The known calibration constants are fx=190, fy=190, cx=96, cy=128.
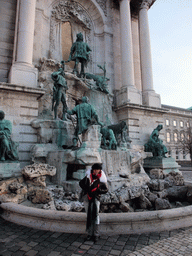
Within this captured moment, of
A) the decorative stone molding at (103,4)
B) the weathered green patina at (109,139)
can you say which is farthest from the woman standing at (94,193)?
the decorative stone molding at (103,4)

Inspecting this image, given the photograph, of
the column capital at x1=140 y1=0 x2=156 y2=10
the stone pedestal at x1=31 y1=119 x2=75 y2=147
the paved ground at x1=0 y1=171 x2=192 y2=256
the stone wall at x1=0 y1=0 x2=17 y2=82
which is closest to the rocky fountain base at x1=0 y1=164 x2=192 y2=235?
the paved ground at x1=0 y1=171 x2=192 y2=256

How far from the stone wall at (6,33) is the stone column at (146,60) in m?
9.56

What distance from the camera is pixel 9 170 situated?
604cm

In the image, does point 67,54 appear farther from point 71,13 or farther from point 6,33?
point 6,33

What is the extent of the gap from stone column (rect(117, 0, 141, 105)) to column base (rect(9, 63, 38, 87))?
6.15m

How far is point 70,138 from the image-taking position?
8.35 meters

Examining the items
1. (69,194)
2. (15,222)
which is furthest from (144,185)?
(15,222)

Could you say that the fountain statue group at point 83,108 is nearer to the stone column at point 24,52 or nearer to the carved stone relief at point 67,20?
the stone column at point 24,52

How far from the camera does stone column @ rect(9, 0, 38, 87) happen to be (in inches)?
378

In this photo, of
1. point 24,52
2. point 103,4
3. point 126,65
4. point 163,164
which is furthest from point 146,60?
point 24,52

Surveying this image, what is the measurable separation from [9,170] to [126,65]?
11.1 m

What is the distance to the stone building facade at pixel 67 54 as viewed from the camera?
29.9ft

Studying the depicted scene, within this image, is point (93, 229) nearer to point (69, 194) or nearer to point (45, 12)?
point (69, 194)

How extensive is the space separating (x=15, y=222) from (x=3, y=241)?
0.85 meters
